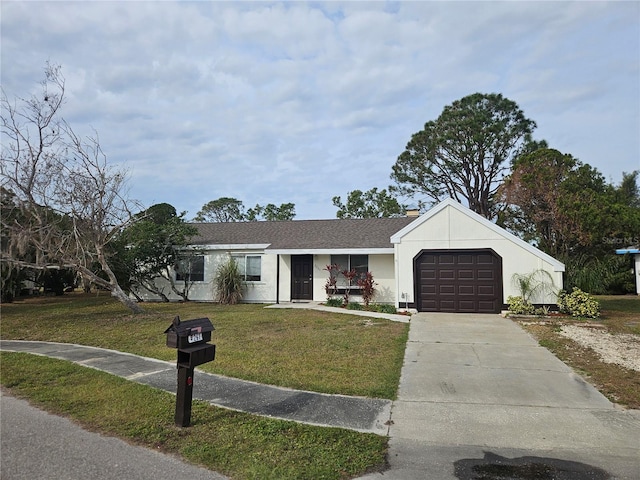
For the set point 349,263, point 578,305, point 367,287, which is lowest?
point 578,305

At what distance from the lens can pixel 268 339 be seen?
375 inches

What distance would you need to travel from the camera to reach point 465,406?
5.39m

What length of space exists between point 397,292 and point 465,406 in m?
9.23

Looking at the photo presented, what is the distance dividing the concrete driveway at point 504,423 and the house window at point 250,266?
1100 cm

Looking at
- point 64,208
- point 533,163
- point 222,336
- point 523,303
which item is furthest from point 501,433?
point 533,163

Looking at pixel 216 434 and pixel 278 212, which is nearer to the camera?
pixel 216 434

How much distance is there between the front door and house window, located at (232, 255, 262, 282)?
5.13 feet

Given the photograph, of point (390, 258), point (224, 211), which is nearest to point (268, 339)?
point (390, 258)

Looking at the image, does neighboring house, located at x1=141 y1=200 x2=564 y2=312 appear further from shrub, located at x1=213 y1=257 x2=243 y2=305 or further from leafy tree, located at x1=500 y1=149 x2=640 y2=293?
leafy tree, located at x1=500 y1=149 x2=640 y2=293

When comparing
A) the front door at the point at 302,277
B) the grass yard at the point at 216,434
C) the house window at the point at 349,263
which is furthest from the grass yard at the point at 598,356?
the front door at the point at 302,277

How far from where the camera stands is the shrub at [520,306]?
43.7ft

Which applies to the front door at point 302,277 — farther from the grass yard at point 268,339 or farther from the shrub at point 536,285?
the shrub at point 536,285

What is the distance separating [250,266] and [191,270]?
279 cm

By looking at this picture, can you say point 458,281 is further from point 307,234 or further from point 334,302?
point 307,234
